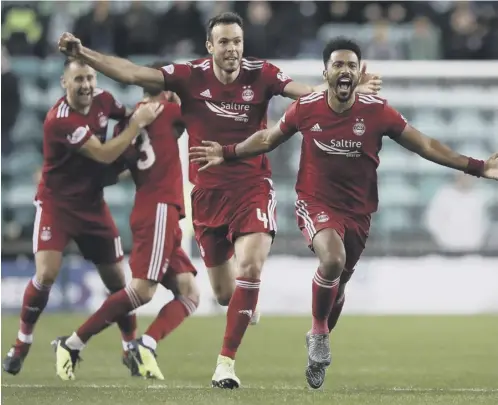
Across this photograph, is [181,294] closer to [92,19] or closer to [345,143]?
[345,143]

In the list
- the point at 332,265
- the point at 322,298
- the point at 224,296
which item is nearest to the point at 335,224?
the point at 332,265

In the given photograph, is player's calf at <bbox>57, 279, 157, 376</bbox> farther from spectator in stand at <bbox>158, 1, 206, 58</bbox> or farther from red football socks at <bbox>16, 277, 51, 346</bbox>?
spectator in stand at <bbox>158, 1, 206, 58</bbox>

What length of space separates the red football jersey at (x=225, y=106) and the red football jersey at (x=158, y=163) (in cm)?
89

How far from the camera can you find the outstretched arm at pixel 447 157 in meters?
8.30

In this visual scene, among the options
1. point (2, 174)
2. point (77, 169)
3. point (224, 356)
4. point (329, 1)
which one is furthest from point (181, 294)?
point (329, 1)

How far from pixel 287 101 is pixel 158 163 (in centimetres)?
743

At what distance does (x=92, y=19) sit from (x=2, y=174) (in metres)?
2.44

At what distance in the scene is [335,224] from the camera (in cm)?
852

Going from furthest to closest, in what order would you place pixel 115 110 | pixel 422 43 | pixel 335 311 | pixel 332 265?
pixel 422 43 < pixel 115 110 < pixel 335 311 < pixel 332 265

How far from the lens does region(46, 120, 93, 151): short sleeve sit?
967 cm

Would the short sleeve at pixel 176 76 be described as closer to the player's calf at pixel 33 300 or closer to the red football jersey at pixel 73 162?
the red football jersey at pixel 73 162

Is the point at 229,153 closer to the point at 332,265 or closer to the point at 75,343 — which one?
the point at 332,265

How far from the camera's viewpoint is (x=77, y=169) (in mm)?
10039

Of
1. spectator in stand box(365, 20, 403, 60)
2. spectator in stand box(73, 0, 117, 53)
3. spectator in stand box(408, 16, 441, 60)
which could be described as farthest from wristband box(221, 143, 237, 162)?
spectator in stand box(408, 16, 441, 60)
